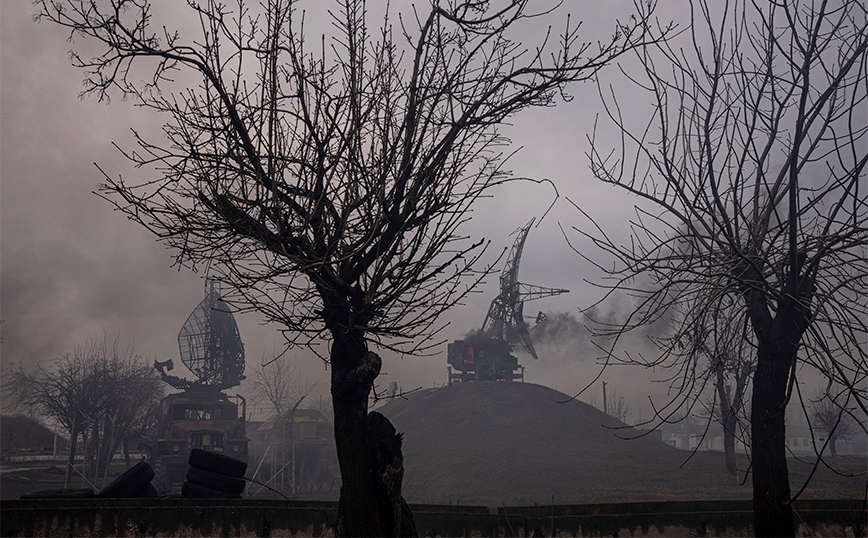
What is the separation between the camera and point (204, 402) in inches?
1704

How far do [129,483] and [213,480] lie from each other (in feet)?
4.18

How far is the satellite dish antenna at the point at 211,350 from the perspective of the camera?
167ft

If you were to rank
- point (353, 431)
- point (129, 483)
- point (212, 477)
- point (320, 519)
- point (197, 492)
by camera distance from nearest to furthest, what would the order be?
point (353, 431) < point (320, 519) < point (129, 483) < point (197, 492) < point (212, 477)

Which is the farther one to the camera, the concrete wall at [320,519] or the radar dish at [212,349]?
the radar dish at [212,349]

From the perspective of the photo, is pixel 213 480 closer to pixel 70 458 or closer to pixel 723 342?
pixel 723 342

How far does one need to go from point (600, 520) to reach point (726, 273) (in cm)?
472

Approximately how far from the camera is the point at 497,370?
237 feet

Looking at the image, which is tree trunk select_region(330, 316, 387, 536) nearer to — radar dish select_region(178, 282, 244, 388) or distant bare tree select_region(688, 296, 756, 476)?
Result: distant bare tree select_region(688, 296, 756, 476)

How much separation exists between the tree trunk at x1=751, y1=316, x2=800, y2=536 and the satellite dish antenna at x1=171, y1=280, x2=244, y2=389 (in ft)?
162

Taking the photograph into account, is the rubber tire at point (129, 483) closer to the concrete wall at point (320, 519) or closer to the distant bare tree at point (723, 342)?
the concrete wall at point (320, 519)

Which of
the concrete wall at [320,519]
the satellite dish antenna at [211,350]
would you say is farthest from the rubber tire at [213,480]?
the satellite dish antenna at [211,350]

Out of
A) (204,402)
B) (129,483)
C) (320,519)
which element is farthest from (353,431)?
(204,402)

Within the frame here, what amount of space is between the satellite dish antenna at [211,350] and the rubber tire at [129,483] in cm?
4312

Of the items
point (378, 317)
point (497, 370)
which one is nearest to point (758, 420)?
point (378, 317)
